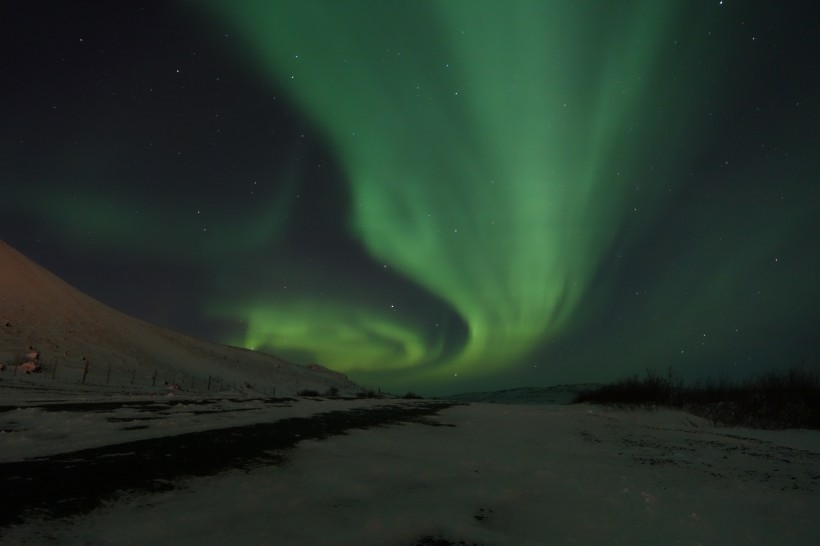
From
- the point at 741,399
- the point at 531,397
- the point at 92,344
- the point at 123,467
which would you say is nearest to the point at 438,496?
A: the point at 123,467

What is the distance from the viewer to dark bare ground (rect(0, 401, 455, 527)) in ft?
8.66

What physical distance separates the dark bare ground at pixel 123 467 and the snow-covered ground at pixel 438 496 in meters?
0.08

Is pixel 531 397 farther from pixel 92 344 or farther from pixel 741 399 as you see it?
pixel 92 344

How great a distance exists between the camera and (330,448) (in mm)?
4902

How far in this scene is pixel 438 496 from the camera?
3281 millimetres

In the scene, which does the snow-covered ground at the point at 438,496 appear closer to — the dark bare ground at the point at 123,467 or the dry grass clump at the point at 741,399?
the dark bare ground at the point at 123,467

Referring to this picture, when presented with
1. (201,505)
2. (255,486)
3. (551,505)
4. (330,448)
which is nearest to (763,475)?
(551,505)

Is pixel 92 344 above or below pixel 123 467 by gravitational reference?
above

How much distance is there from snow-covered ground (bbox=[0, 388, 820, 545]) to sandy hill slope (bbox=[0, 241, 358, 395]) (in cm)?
2582

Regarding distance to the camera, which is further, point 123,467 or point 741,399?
point 741,399

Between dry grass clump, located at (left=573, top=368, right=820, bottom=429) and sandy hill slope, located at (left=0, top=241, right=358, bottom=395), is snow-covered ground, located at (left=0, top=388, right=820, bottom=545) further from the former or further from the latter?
sandy hill slope, located at (left=0, top=241, right=358, bottom=395)

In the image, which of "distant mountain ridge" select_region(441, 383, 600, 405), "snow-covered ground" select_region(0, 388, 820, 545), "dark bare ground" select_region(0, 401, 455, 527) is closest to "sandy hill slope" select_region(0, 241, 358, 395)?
"distant mountain ridge" select_region(441, 383, 600, 405)

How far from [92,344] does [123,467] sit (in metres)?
43.4

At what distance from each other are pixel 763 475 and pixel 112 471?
5645mm
